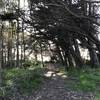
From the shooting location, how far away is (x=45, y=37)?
11977 millimetres

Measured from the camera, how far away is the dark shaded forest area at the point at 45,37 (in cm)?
849

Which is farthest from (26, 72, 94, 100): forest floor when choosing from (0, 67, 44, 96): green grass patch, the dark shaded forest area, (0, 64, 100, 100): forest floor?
the dark shaded forest area

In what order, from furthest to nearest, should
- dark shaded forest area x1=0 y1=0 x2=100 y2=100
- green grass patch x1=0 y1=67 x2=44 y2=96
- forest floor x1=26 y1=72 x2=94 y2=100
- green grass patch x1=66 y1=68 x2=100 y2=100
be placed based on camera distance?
dark shaded forest area x1=0 y1=0 x2=100 y2=100 → green grass patch x1=66 y1=68 x2=100 y2=100 → forest floor x1=26 y1=72 x2=94 y2=100 → green grass patch x1=0 y1=67 x2=44 y2=96

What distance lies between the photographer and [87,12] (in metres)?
8.94

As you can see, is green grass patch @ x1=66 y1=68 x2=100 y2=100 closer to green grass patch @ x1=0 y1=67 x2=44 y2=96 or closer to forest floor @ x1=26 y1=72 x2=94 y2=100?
forest floor @ x1=26 y1=72 x2=94 y2=100

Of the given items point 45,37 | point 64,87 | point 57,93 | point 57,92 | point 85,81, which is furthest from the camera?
point 45,37

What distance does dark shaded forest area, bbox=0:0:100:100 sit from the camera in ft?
27.9

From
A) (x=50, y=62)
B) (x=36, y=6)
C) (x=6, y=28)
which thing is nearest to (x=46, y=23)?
(x=36, y=6)

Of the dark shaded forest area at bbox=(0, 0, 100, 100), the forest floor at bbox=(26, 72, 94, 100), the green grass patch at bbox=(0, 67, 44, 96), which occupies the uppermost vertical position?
the dark shaded forest area at bbox=(0, 0, 100, 100)

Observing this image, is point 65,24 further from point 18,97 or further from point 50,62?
point 50,62

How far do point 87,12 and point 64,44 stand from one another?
3.18 m

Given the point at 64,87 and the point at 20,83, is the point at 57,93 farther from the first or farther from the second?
the point at 20,83

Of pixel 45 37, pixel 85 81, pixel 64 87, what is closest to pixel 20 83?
pixel 64 87

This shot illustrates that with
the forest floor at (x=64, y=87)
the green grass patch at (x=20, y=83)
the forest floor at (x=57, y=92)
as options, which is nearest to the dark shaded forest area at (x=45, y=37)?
the green grass patch at (x=20, y=83)
